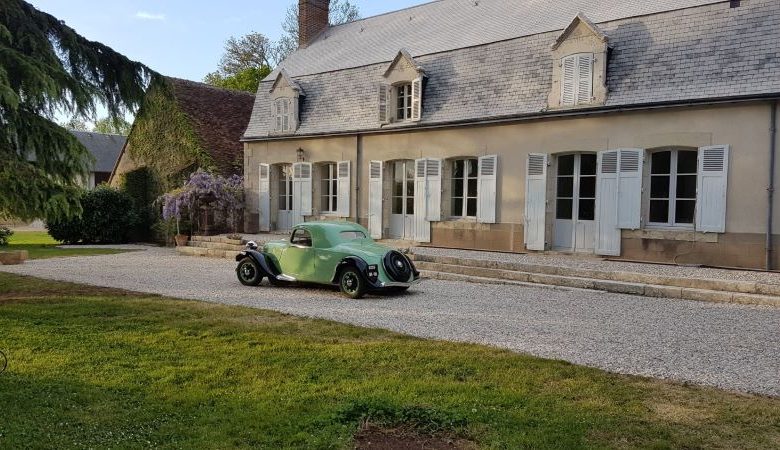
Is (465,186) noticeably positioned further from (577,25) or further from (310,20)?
(310,20)

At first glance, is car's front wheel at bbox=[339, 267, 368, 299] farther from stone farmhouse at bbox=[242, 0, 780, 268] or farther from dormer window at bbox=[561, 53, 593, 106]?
dormer window at bbox=[561, 53, 593, 106]

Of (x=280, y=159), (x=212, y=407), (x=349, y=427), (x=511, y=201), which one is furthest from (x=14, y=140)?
(x=280, y=159)

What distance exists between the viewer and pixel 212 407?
3.91 m

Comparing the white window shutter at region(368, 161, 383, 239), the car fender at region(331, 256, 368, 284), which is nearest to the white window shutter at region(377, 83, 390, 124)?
the white window shutter at region(368, 161, 383, 239)

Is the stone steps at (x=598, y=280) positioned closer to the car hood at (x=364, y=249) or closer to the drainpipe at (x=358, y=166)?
the car hood at (x=364, y=249)

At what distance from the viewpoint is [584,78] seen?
1229 centimetres

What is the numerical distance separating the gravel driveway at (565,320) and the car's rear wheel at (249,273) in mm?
174

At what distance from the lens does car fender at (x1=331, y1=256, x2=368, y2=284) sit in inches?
353

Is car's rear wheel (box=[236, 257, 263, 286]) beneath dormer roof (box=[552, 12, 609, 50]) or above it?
beneath

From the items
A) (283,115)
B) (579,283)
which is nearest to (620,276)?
(579,283)

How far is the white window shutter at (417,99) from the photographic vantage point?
14898 mm

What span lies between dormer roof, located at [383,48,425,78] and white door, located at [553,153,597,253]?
14.0ft

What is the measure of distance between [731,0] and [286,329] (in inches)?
407

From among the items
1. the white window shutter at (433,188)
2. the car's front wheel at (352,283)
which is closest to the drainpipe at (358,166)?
the white window shutter at (433,188)
